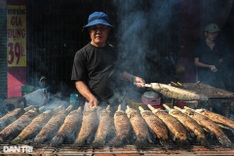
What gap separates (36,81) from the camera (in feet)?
28.1

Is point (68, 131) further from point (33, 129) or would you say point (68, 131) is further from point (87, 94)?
point (87, 94)

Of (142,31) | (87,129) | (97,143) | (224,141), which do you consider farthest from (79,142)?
(142,31)

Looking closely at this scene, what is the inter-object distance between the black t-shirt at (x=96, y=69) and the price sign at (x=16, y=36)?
4.38m

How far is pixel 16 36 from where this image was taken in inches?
333

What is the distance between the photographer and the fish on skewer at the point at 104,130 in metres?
2.71

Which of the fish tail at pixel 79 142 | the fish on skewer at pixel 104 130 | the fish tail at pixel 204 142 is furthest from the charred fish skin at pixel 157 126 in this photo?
the fish tail at pixel 79 142

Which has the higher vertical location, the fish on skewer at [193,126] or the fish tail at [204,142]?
the fish on skewer at [193,126]

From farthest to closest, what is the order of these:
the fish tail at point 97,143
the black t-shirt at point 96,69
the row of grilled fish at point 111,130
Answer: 1. the black t-shirt at point 96,69
2. the row of grilled fish at point 111,130
3. the fish tail at point 97,143

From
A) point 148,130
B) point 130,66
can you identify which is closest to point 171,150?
point 148,130

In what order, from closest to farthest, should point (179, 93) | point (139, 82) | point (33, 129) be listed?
point (33, 129), point (179, 93), point (139, 82)

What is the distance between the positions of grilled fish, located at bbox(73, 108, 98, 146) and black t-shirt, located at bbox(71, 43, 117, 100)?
3.95 ft

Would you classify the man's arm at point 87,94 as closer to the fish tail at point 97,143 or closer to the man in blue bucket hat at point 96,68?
the man in blue bucket hat at point 96,68

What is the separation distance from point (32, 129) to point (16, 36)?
20.5 ft

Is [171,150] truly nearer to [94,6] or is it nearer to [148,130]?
[148,130]
